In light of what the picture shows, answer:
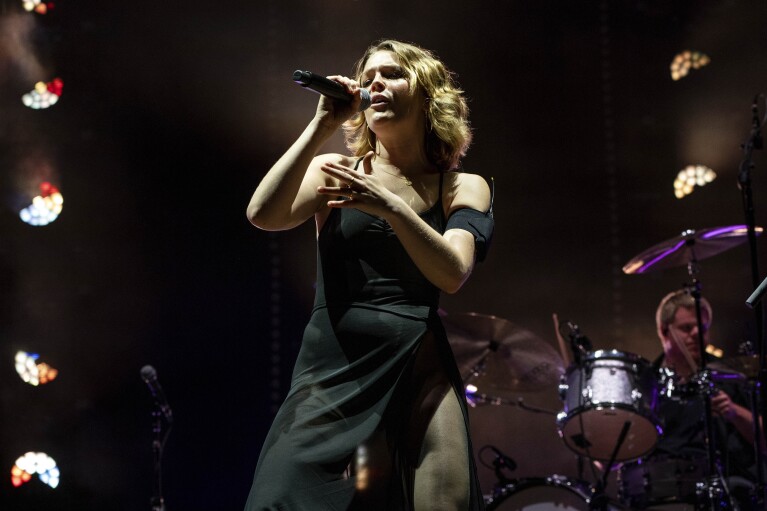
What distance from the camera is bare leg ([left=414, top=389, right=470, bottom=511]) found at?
2.05 m

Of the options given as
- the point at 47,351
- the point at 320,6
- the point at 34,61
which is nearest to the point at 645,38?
the point at 320,6

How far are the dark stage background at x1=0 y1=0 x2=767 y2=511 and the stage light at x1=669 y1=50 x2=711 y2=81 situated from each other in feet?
0.18

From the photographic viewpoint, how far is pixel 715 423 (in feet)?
16.2

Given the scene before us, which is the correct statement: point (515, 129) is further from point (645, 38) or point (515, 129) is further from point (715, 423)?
point (715, 423)

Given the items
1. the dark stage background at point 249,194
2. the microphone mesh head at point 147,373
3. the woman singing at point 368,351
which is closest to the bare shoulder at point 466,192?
the woman singing at point 368,351

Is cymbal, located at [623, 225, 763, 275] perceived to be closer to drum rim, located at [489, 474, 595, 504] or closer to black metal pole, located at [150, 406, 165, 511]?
drum rim, located at [489, 474, 595, 504]

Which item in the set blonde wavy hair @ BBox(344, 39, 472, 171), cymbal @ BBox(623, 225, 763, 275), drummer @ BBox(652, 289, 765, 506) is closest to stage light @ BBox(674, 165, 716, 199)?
drummer @ BBox(652, 289, 765, 506)

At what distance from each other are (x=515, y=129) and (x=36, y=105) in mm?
3201

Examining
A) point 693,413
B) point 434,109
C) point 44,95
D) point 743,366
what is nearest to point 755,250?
point 743,366

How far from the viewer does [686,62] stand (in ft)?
20.0

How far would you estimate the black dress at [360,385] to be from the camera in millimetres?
2010

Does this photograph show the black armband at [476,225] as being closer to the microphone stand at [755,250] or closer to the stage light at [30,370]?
the microphone stand at [755,250]

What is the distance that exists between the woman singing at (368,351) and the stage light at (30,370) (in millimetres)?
4033

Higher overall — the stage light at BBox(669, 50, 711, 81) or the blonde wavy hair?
the stage light at BBox(669, 50, 711, 81)
